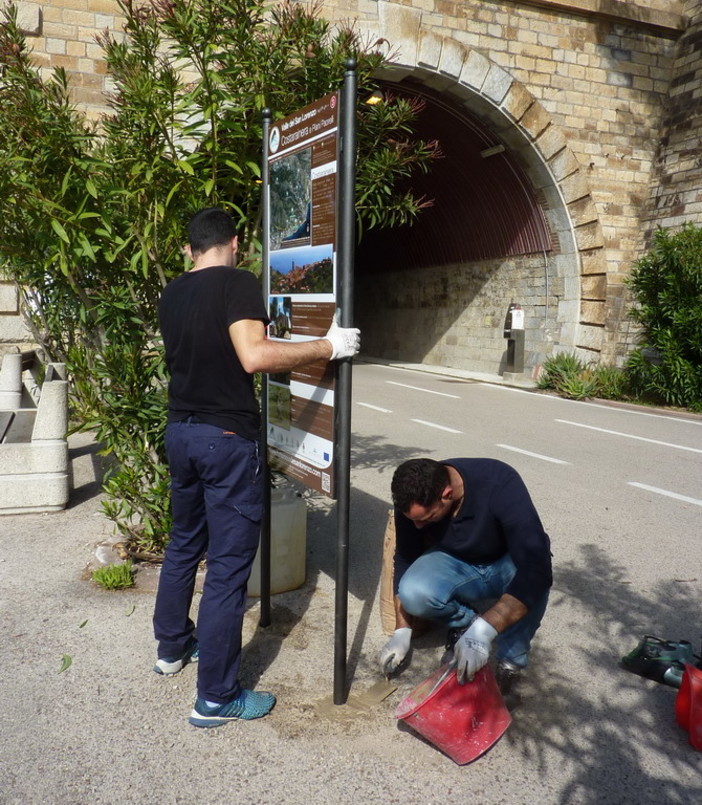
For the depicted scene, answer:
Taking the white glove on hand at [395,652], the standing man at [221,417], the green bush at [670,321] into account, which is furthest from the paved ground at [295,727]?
the green bush at [670,321]

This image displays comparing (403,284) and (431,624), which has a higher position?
(403,284)

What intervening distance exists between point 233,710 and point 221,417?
1179 millimetres

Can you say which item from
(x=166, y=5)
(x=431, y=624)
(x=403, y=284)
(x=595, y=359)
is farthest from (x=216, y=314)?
(x=403, y=284)

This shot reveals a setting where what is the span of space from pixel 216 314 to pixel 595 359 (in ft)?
47.1

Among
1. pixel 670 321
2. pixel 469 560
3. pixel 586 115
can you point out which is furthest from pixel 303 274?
pixel 586 115

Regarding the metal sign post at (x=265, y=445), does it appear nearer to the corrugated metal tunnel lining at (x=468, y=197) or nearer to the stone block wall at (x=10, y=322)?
the stone block wall at (x=10, y=322)

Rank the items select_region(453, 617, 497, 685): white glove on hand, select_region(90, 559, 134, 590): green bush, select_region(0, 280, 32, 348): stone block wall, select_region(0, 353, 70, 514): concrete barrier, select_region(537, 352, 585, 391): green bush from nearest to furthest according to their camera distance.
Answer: select_region(453, 617, 497, 685): white glove on hand < select_region(90, 559, 134, 590): green bush < select_region(0, 353, 70, 514): concrete barrier < select_region(0, 280, 32, 348): stone block wall < select_region(537, 352, 585, 391): green bush

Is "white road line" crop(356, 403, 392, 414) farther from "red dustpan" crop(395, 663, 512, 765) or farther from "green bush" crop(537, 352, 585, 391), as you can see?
"red dustpan" crop(395, 663, 512, 765)

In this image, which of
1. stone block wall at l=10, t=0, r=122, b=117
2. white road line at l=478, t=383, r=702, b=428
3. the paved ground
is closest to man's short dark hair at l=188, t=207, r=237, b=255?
the paved ground

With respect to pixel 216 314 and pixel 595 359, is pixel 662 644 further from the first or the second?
pixel 595 359

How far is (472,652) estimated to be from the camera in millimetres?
2725

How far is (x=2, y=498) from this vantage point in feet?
18.2

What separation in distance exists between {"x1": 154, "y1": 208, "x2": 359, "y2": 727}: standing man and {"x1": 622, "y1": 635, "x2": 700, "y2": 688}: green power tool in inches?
68.7

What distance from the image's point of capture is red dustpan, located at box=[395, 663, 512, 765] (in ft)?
9.01
